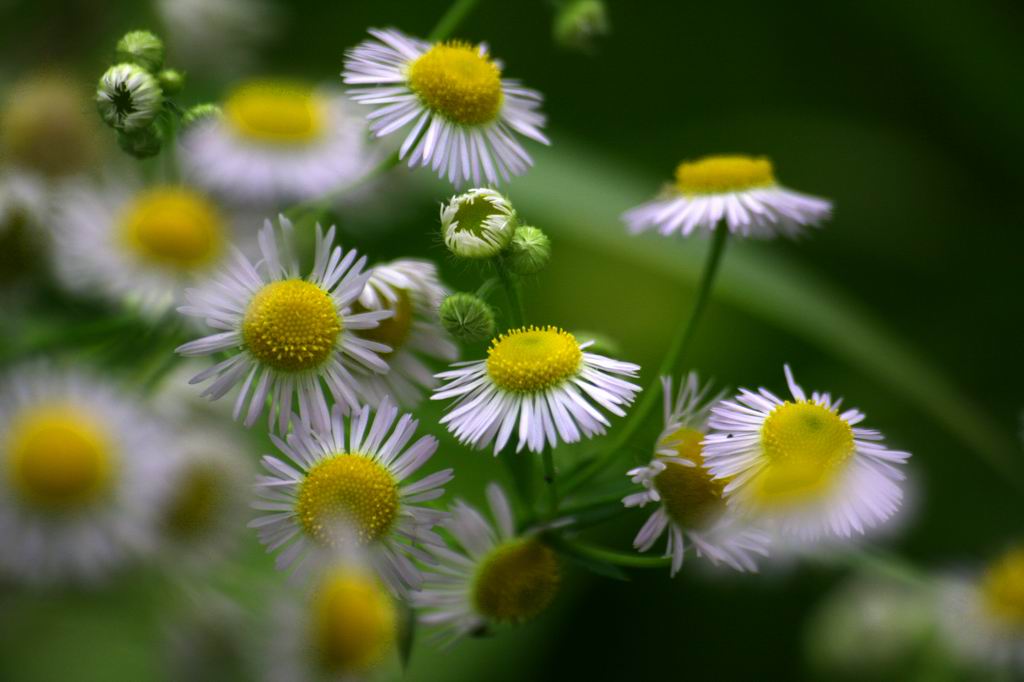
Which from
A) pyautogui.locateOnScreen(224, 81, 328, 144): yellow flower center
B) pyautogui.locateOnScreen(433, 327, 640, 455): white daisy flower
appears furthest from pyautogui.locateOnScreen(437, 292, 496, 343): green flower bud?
pyautogui.locateOnScreen(224, 81, 328, 144): yellow flower center

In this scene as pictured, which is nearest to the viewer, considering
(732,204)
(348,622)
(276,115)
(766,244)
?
(348,622)

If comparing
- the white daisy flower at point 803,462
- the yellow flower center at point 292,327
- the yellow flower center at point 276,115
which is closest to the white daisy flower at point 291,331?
the yellow flower center at point 292,327

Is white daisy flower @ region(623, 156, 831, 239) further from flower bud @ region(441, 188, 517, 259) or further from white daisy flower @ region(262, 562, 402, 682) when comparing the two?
white daisy flower @ region(262, 562, 402, 682)

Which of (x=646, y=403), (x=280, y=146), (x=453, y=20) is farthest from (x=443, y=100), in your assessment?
(x=280, y=146)

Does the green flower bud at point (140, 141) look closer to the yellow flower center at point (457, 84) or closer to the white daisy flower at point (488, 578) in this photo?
the yellow flower center at point (457, 84)

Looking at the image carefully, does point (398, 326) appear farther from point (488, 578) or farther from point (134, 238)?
point (134, 238)

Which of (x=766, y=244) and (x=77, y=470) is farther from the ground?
(x=766, y=244)
